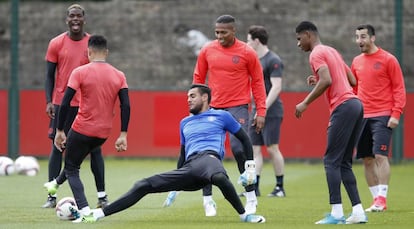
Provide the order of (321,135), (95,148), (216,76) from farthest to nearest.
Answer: (321,135), (216,76), (95,148)

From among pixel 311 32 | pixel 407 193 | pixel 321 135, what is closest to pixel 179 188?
pixel 311 32

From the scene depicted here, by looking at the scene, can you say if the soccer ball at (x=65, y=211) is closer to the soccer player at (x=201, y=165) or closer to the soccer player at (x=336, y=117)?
the soccer player at (x=201, y=165)

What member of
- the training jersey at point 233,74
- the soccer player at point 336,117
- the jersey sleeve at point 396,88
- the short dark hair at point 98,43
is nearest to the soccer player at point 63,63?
the training jersey at point 233,74

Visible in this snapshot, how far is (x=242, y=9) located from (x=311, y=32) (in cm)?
1882

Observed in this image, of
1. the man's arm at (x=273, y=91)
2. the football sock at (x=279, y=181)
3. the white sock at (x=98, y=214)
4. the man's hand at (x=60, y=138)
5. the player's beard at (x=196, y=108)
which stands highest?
the player's beard at (x=196, y=108)

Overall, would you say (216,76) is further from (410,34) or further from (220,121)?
(410,34)

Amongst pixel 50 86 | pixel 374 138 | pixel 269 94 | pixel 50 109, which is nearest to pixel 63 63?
pixel 50 86

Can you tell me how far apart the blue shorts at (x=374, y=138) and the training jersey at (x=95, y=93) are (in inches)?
147

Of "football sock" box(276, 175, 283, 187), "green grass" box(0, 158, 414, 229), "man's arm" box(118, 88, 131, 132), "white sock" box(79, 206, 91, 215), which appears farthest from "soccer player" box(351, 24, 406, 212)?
"white sock" box(79, 206, 91, 215)

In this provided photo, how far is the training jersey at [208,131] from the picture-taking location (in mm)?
11180

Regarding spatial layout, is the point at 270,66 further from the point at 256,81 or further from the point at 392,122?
the point at 392,122

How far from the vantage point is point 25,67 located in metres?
28.8

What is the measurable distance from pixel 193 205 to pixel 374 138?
97.7 inches

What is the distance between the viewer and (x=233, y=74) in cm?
1295
